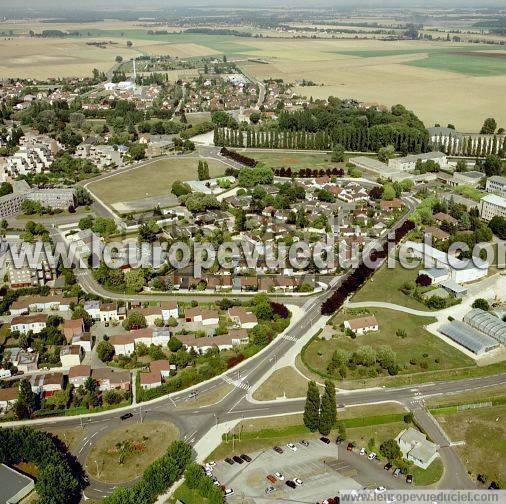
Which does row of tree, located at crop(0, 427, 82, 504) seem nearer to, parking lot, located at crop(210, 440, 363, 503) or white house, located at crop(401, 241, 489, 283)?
parking lot, located at crop(210, 440, 363, 503)

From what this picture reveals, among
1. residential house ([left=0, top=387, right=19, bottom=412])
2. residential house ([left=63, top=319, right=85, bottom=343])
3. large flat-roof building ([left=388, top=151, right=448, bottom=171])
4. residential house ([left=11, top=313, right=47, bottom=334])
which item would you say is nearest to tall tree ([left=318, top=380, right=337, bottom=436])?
residential house ([left=0, top=387, right=19, bottom=412])

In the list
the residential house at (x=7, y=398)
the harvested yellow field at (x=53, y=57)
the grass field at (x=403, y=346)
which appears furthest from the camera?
the harvested yellow field at (x=53, y=57)

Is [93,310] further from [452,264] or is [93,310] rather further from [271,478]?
[452,264]

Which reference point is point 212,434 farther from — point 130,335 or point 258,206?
point 258,206

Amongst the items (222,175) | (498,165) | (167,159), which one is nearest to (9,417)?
(222,175)

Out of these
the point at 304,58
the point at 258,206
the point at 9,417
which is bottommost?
the point at 9,417

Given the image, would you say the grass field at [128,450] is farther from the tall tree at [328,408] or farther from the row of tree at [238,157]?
the row of tree at [238,157]

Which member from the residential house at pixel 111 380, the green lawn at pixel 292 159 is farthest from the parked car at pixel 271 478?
the green lawn at pixel 292 159
